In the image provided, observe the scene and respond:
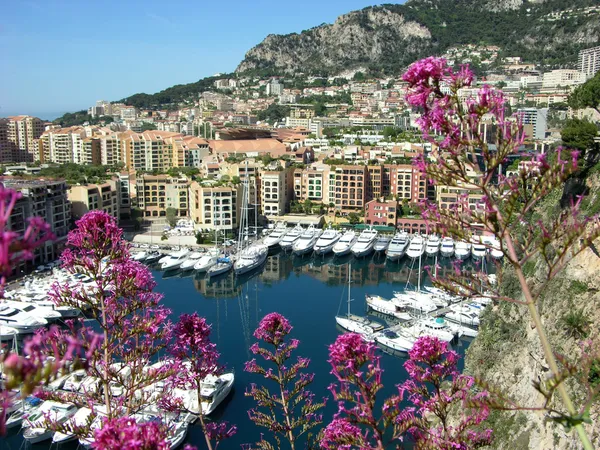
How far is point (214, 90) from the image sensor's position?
9200 cm

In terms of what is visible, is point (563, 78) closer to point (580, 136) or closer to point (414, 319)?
point (414, 319)

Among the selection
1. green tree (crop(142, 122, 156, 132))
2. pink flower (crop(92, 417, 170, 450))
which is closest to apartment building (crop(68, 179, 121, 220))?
pink flower (crop(92, 417, 170, 450))

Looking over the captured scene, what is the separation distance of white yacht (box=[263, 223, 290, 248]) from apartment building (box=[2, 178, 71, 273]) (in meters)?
8.77

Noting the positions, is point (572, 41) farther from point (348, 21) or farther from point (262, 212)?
point (262, 212)

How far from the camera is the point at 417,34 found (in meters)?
96.7

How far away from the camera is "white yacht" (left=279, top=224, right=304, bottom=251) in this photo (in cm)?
2773

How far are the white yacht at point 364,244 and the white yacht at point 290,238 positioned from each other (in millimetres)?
2964

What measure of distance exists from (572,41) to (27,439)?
87855mm

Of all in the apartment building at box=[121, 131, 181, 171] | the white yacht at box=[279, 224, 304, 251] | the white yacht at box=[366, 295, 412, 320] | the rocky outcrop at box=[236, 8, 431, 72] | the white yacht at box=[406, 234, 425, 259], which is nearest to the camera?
the white yacht at box=[366, 295, 412, 320]

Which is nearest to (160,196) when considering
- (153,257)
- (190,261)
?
(153,257)

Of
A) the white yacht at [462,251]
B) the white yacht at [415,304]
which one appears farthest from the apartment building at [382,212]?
the white yacht at [415,304]

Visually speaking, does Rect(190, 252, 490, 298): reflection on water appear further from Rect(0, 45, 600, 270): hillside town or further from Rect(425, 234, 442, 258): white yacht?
Rect(0, 45, 600, 270): hillside town

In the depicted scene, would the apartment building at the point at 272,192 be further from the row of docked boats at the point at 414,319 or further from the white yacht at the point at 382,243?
the row of docked boats at the point at 414,319

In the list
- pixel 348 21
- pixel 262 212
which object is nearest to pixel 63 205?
pixel 262 212
